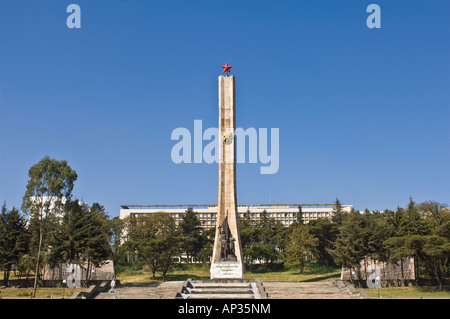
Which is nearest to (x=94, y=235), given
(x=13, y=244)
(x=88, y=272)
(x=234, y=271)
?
(x=88, y=272)

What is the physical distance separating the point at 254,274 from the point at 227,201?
38.5 feet

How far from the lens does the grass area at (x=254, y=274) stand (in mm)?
31875

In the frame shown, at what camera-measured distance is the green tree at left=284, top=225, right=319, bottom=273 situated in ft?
110

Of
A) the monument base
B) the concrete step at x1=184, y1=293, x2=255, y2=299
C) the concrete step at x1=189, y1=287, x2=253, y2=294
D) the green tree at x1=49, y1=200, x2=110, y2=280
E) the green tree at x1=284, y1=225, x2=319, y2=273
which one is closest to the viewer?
the concrete step at x1=184, y1=293, x2=255, y2=299

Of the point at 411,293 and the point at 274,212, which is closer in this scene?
the point at 411,293

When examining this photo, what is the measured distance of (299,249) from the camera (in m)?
33.7

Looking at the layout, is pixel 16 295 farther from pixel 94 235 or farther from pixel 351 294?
pixel 351 294

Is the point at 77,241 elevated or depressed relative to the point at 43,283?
elevated

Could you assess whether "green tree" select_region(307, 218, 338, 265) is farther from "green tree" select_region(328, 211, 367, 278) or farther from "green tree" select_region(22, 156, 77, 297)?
"green tree" select_region(22, 156, 77, 297)

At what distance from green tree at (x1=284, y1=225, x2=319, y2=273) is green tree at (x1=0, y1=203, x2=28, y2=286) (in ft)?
61.0

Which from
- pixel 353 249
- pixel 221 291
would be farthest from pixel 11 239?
pixel 353 249

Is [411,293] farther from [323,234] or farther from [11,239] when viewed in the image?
[11,239]

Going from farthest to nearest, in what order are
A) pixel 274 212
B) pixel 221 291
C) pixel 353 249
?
pixel 274 212 < pixel 353 249 < pixel 221 291

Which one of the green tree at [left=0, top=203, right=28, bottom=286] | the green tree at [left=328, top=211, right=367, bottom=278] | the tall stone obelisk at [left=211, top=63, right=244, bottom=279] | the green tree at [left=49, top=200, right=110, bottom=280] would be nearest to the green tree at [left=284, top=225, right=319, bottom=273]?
the green tree at [left=328, top=211, right=367, bottom=278]
